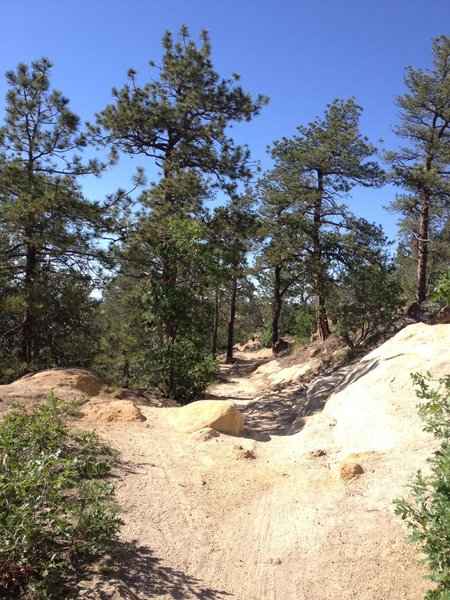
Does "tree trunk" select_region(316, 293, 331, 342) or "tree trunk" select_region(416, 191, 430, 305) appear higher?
"tree trunk" select_region(416, 191, 430, 305)

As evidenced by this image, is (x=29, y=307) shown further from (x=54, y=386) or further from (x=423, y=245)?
(x=423, y=245)

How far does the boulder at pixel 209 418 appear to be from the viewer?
7.80 meters

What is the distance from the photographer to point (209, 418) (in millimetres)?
7875

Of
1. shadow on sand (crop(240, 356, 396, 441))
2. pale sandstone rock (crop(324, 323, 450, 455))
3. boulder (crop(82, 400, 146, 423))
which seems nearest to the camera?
pale sandstone rock (crop(324, 323, 450, 455))

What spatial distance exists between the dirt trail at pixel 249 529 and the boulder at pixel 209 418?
2.13 ft

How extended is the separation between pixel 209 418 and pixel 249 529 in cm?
316

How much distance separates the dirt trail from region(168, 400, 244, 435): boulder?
2.13ft

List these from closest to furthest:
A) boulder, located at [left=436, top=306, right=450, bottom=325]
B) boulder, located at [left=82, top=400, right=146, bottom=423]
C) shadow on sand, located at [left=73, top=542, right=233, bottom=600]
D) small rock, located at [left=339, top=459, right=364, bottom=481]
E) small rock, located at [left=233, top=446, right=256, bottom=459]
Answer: shadow on sand, located at [left=73, top=542, right=233, bottom=600] → small rock, located at [left=339, top=459, right=364, bottom=481] → small rock, located at [left=233, top=446, right=256, bottom=459] → boulder, located at [left=82, top=400, right=146, bottom=423] → boulder, located at [left=436, top=306, right=450, bottom=325]

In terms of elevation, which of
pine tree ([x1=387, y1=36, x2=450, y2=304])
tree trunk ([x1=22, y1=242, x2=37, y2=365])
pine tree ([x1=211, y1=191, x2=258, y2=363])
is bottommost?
tree trunk ([x1=22, y1=242, x2=37, y2=365])

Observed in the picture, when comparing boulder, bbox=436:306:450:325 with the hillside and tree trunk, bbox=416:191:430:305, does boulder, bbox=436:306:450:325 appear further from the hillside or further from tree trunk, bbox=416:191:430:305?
tree trunk, bbox=416:191:430:305

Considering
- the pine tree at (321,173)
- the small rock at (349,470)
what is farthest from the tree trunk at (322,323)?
the small rock at (349,470)

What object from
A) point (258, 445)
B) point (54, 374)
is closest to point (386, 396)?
point (258, 445)

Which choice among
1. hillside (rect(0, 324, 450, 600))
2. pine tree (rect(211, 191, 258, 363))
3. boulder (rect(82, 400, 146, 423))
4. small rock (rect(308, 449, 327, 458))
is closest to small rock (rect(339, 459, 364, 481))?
hillside (rect(0, 324, 450, 600))

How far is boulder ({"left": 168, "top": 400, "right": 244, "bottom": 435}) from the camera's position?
25.6 feet
